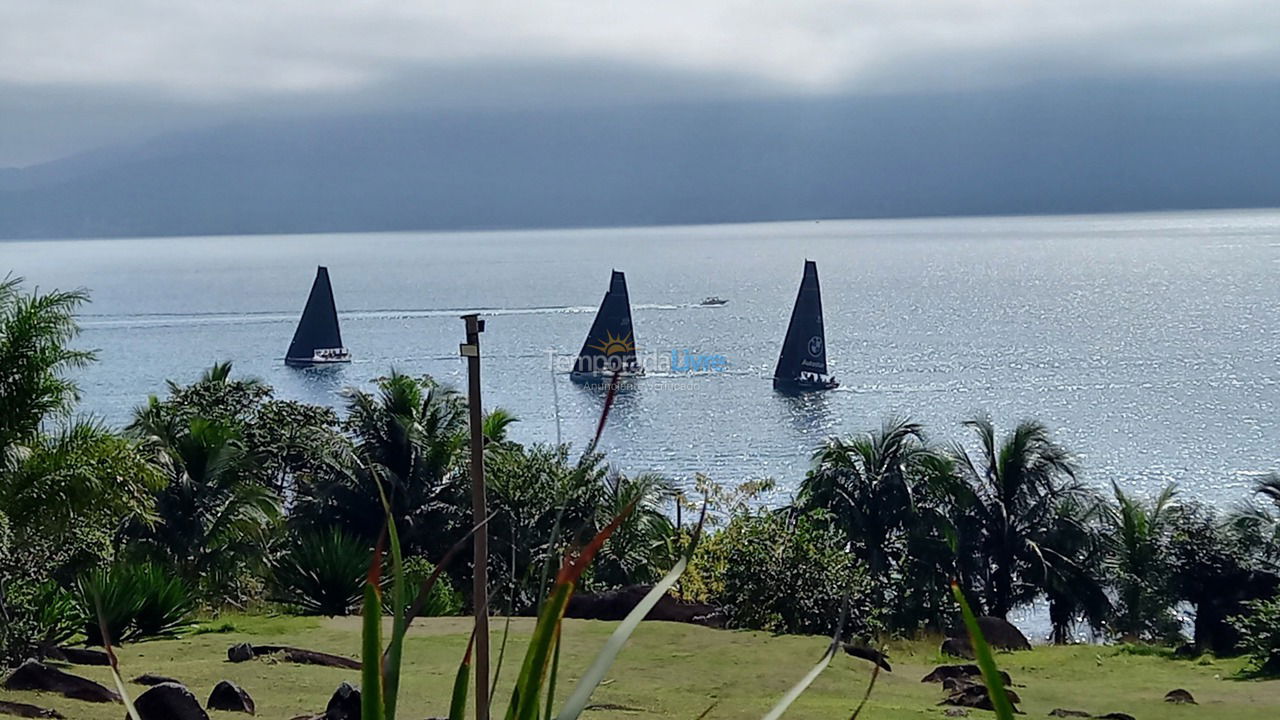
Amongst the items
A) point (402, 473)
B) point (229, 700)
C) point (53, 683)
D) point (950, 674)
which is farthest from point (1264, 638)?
point (402, 473)

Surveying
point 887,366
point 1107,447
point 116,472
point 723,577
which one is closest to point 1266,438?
point 1107,447

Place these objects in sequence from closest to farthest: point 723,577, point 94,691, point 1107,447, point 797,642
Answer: point 94,691
point 797,642
point 723,577
point 1107,447

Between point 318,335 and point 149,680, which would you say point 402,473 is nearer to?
point 149,680

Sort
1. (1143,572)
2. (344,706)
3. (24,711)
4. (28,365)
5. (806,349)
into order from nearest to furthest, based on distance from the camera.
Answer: (344,706)
(24,711)
(28,365)
(1143,572)
(806,349)

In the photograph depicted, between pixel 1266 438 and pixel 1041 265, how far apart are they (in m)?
135

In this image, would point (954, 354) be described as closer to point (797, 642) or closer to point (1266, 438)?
point (1266, 438)

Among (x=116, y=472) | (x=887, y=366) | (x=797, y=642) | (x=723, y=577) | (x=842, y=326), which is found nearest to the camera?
(x=116, y=472)

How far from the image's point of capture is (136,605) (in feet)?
→ 43.7

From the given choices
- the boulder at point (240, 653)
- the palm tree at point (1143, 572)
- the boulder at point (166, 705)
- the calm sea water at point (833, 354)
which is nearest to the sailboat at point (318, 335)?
the calm sea water at point (833, 354)

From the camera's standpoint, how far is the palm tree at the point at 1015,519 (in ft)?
91.1

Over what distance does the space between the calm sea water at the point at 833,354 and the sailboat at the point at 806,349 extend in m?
1.62

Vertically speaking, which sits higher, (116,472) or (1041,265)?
(1041,265)

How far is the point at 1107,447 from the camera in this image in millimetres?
56250

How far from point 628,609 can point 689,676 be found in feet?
11.4
